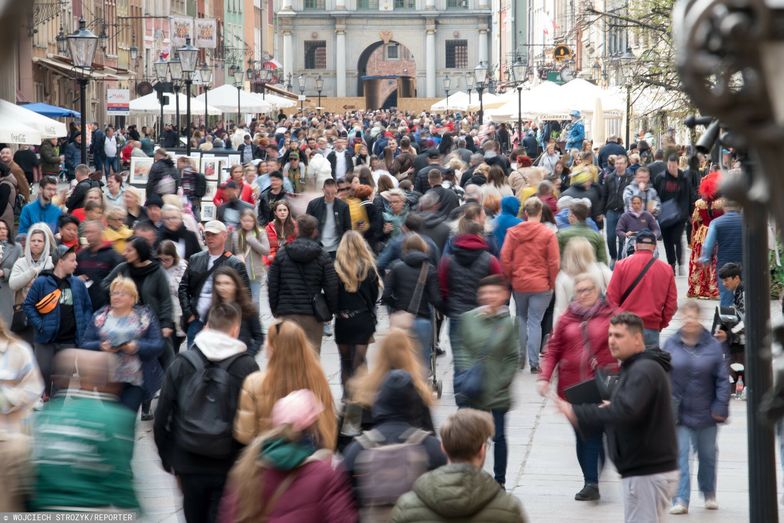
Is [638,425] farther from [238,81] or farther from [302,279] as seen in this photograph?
[238,81]

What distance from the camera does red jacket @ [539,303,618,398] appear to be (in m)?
9.12

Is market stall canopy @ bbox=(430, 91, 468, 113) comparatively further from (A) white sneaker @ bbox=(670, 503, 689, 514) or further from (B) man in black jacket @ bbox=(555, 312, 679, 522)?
(B) man in black jacket @ bbox=(555, 312, 679, 522)

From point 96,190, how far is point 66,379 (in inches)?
342

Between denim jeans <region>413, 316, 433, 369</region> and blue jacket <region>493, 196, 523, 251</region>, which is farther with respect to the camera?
blue jacket <region>493, 196, 523, 251</region>

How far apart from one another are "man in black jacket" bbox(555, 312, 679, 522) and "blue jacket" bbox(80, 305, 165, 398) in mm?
3402

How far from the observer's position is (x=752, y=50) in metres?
2.26

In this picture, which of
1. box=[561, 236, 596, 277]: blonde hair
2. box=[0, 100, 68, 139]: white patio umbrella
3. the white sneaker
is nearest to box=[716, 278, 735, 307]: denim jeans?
box=[561, 236, 596, 277]: blonde hair

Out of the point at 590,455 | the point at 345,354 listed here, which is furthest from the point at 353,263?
the point at 590,455

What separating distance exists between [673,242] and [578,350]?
11.1m

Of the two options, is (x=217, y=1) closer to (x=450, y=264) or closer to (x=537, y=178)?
(x=537, y=178)

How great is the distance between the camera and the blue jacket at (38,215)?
16.6 meters

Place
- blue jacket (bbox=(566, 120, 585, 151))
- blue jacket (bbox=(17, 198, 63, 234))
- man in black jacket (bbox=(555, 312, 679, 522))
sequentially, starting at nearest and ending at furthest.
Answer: man in black jacket (bbox=(555, 312, 679, 522)) < blue jacket (bbox=(17, 198, 63, 234)) < blue jacket (bbox=(566, 120, 585, 151))

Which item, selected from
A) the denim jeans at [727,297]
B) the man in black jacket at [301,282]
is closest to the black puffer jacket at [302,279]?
the man in black jacket at [301,282]

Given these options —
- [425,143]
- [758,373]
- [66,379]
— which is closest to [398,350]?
[66,379]
